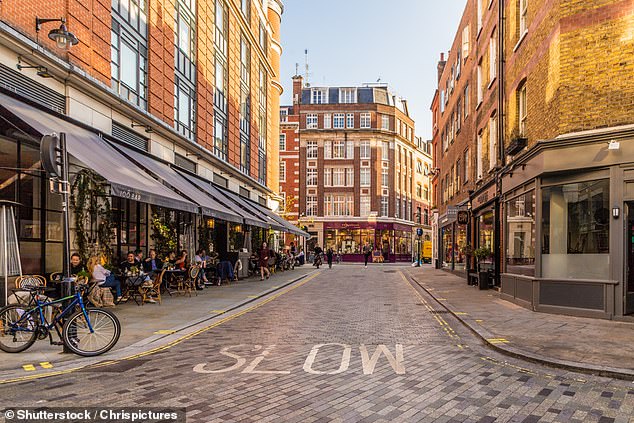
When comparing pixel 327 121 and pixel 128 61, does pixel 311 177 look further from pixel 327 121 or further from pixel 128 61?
pixel 128 61

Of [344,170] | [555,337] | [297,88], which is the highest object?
[297,88]

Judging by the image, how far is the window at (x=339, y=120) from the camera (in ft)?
210

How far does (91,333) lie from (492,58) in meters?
16.8

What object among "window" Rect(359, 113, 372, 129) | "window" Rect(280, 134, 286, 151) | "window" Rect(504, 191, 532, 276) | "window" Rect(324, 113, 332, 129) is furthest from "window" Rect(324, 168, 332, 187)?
"window" Rect(504, 191, 532, 276)

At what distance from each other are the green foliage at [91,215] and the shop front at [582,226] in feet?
35.5

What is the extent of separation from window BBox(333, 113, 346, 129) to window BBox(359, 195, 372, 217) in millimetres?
9271

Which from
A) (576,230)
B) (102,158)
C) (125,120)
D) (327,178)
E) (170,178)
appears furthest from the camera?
(327,178)

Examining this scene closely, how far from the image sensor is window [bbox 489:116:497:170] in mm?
18278

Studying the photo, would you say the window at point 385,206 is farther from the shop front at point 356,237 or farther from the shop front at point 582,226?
the shop front at point 582,226

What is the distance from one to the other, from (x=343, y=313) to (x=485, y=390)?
6799 millimetres

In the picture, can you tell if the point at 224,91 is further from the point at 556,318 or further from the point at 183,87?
the point at 556,318

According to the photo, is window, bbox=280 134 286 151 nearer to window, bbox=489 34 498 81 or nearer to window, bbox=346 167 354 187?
window, bbox=346 167 354 187

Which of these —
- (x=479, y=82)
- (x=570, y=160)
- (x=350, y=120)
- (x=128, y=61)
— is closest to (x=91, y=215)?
(x=128, y=61)

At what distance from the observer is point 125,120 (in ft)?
54.4
